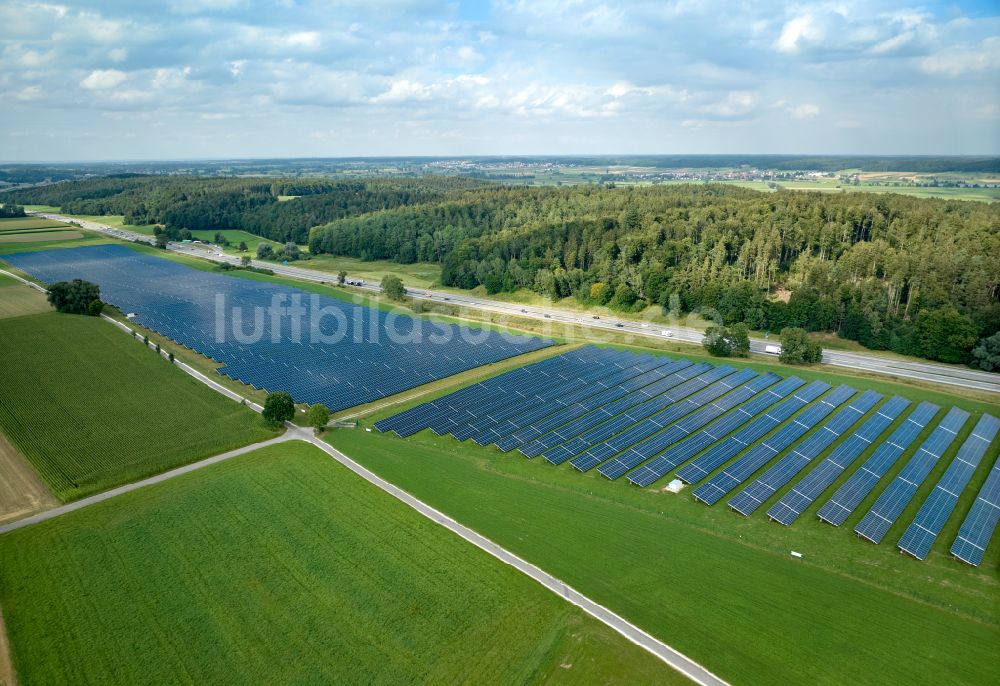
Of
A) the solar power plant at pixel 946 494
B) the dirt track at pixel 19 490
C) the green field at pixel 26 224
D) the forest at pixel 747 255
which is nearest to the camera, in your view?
the solar power plant at pixel 946 494

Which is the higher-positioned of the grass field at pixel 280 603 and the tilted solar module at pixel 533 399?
the tilted solar module at pixel 533 399

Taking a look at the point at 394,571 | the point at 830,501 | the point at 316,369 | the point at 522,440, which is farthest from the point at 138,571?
the point at 830,501

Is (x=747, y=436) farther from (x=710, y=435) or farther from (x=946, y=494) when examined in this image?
(x=946, y=494)

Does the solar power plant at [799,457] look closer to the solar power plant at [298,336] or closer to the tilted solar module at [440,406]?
the tilted solar module at [440,406]

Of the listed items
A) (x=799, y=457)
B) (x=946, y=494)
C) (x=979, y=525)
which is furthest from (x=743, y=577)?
(x=946, y=494)

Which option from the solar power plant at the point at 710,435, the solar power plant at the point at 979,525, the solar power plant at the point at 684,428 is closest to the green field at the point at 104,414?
the solar power plant at the point at 684,428

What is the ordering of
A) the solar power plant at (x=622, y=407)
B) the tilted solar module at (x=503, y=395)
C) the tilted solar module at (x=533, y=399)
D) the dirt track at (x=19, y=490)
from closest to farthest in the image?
the dirt track at (x=19, y=490), the solar power plant at (x=622, y=407), the tilted solar module at (x=533, y=399), the tilted solar module at (x=503, y=395)

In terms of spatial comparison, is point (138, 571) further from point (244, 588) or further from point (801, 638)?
point (801, 638)
